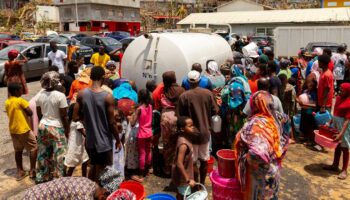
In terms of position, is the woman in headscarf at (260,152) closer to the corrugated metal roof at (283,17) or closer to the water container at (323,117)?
the water container at (323,117)

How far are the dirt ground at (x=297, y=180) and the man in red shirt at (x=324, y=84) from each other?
109 cm

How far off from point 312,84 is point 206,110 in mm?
3259

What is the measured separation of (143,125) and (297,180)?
2795 millimetres

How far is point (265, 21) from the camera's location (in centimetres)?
3183

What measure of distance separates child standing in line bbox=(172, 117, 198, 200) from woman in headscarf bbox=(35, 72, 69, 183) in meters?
2.04

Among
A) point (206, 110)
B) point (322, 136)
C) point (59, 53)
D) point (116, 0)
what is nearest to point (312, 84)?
point (322, 136)

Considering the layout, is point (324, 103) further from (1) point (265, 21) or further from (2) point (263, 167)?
(1) point (265, 21)

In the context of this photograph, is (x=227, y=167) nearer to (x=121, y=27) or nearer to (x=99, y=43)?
(x=99, y=43)

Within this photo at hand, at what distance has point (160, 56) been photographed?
656 cm

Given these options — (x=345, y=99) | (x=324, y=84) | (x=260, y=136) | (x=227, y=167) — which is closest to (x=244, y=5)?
(x=324, y=84)

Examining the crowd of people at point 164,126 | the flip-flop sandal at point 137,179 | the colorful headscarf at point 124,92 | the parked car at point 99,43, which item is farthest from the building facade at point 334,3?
the flip-flop sandal at point 137,179

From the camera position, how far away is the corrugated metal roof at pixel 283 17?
28.8 m

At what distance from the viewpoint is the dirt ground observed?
16.2 ft

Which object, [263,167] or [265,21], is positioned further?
[265,21]
